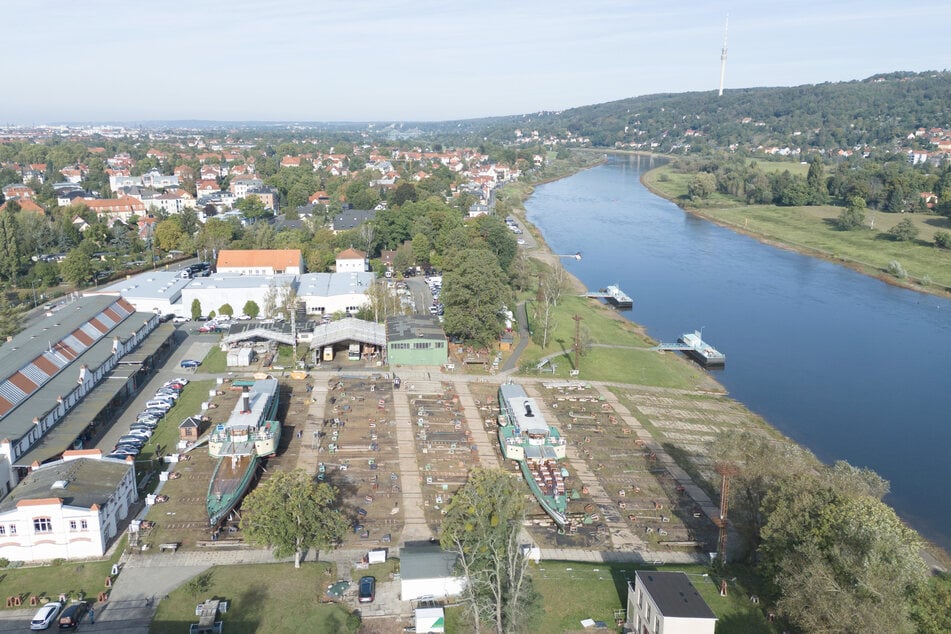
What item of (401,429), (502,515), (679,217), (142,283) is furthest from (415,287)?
(679,217)

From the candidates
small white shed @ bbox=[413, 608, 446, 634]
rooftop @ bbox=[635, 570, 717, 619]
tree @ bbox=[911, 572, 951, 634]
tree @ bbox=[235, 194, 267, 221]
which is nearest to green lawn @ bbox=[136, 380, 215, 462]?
small white shed @ bbox=[413, 608, 446, 634]

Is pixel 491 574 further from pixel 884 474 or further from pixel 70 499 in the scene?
pixel 884 474

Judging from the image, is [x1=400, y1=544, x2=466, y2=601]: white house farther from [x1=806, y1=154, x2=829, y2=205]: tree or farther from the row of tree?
[x1=806, y1=154, x2=829, y2=205]: tree

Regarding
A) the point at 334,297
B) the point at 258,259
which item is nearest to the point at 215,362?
the point at 334,297

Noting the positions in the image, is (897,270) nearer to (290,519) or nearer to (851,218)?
(851,218)

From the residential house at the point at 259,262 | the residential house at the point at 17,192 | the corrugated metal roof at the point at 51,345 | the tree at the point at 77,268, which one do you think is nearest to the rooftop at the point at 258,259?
the residential house at the point at 259,262

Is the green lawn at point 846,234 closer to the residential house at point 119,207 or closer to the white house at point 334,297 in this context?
the white house at point 334,297
